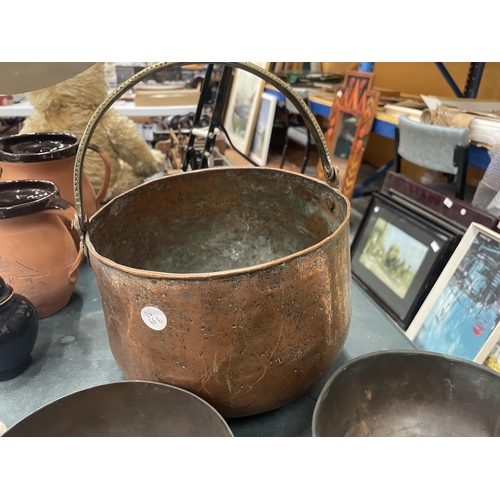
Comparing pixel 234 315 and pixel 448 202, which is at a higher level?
pixel 234 315

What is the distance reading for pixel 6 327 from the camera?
678 mm

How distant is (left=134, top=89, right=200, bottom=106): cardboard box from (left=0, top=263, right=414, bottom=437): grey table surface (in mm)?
1686

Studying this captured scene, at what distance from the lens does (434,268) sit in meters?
1.42

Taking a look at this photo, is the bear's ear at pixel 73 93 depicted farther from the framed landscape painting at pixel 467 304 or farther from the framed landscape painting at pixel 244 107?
the framed landscape painting at pixel 244 107

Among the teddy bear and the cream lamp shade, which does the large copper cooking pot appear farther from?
the teddy bear

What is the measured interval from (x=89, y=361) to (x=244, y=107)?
109 inches

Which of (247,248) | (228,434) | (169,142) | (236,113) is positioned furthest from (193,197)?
(236,113)

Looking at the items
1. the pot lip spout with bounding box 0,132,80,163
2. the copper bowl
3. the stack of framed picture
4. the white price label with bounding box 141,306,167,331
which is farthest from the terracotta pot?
the stack of framed picture

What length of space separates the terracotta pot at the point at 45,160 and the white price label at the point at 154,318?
512 millimetres

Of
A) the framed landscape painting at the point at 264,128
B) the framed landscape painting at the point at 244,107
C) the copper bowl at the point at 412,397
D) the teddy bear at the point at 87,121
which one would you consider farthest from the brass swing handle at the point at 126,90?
the framed landscape painting at the point at 244,107

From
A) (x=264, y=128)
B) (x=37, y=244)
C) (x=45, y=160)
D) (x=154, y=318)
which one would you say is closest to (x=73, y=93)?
(x=45, y=160)

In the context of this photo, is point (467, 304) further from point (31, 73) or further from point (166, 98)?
point (166, 98)

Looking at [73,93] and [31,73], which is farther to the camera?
[73,93]

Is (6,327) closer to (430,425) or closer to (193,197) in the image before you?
(193,197)
